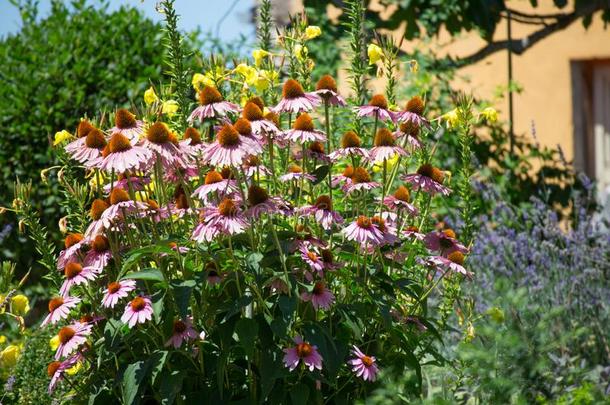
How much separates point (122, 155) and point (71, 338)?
0.56m

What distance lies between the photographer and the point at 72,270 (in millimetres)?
2721

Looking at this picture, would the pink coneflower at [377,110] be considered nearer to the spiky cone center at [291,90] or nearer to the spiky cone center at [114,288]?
the spiky cone center at [291,90]

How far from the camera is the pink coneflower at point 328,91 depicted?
2.82m

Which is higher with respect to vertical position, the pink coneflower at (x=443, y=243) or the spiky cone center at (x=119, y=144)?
the spiky cone center at (x=119, y=144)

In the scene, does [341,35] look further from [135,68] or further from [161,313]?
[161,313]

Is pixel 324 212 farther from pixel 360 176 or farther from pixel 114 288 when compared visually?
pixel 114 288

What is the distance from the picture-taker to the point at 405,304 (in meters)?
3.22

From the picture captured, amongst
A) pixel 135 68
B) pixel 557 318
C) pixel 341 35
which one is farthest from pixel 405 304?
pixel 341 35

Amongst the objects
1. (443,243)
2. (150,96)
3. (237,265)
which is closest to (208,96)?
(237,265)

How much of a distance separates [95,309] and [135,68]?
3.34 meters

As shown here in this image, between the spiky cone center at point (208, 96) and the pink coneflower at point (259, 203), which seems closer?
the pink coneflower at point (259, 203)

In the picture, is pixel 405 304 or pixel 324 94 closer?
pixel 324 94

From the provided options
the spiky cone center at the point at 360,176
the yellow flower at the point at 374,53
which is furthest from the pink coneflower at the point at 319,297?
the yellow flower at the point at 374,53

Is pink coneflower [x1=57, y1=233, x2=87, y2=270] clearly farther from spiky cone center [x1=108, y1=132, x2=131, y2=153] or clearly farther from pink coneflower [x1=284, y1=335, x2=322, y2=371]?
pink coneflower [x1=284, y1=335, x2=322, y2=371]
